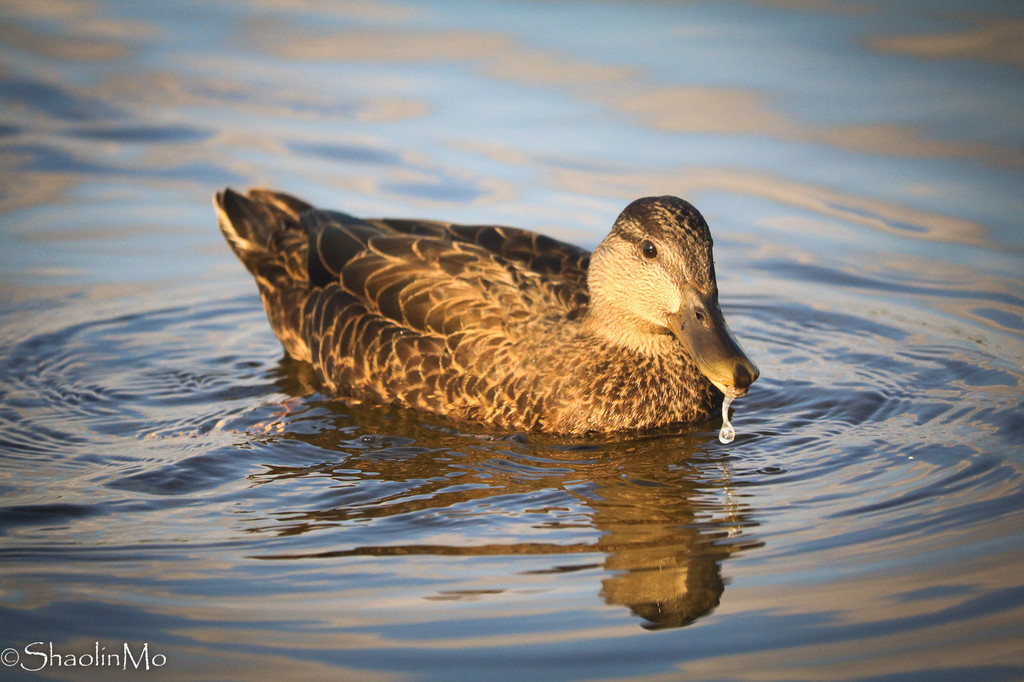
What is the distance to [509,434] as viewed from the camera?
753cm

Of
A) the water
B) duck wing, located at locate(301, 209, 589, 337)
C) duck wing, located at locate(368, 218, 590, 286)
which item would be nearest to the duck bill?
the water

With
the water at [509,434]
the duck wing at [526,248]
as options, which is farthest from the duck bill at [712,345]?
the duck wing at [526,248]

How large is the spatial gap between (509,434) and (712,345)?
1.58m

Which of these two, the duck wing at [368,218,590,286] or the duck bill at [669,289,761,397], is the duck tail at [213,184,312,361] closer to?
the duck wing at [368,218,590,286]

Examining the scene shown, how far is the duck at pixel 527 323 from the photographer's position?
23.5 feet

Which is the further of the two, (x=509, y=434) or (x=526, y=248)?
(x=526, y=248)

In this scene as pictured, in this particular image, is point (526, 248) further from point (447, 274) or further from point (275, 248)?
point (275, 248)

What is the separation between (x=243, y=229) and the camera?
9773 millimetres

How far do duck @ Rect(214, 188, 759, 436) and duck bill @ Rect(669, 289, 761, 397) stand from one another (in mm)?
14

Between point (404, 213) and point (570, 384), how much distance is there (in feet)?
16.1

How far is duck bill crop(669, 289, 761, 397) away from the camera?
643 centimetres

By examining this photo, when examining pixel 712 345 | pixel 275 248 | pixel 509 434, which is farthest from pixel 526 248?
pixel 712 345

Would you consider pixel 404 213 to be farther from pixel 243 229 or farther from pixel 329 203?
pixel 243 229

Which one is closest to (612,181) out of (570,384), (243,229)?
(243,229)
